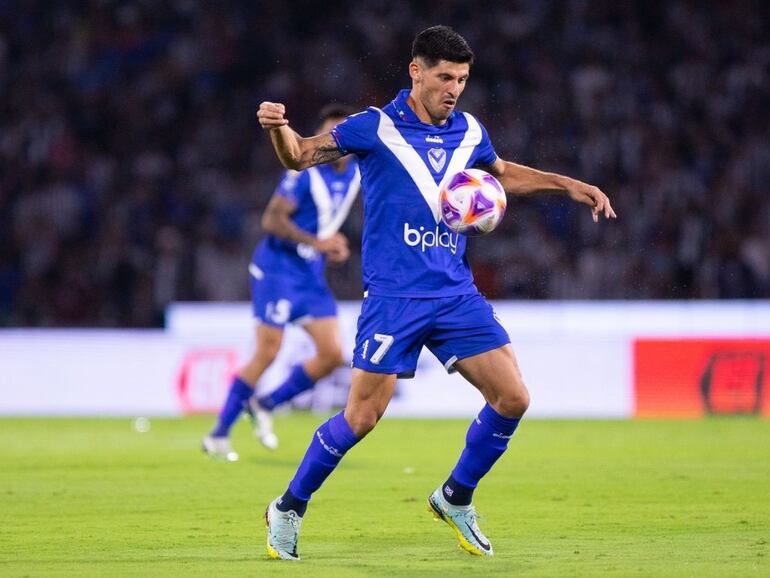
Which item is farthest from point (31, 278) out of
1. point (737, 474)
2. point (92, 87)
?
point (737, 474)

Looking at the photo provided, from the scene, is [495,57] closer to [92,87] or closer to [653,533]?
[92,87]

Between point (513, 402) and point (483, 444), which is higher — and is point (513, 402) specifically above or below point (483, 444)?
above

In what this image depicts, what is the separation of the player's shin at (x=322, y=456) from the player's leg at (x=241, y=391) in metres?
4.40

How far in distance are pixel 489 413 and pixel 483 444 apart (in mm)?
145

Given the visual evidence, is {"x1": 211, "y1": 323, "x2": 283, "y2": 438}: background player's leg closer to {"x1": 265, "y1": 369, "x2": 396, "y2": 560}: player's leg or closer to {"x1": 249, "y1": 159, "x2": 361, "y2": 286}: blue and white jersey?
{"x1": 249, "y1": 159, "x2": 361, "y2": 286}: blue and white jersey

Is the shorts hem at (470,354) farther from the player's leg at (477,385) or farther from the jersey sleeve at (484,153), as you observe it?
the jersey sleeve at (484,153)

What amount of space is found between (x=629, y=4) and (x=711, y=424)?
8851 millimetres

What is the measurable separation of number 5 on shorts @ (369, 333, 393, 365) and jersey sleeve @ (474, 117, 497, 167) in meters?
0.95

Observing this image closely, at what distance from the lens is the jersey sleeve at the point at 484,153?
6.20 metres

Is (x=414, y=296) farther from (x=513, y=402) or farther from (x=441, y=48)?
(x=441, y=48)

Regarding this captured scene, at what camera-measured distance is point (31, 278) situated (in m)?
18.0

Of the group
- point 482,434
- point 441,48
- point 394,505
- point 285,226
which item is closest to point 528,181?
point 441,48

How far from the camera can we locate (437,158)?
6012 millimetres

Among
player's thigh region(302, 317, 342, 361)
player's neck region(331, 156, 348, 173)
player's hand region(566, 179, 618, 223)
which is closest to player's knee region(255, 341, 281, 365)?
player's thigh region(302, 317, 342, 361)
